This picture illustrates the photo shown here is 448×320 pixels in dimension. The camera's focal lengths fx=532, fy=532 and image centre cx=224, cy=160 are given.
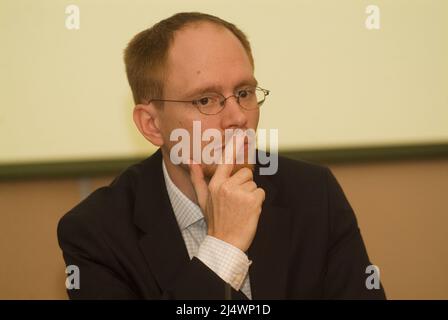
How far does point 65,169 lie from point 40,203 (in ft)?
0.77

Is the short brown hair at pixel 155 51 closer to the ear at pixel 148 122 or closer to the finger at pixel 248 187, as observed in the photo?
the ear at pixel 148 122

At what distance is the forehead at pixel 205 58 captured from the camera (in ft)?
5.86

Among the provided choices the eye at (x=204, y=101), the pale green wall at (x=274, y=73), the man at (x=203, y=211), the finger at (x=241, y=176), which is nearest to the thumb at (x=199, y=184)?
the man at (x=203, y=211)

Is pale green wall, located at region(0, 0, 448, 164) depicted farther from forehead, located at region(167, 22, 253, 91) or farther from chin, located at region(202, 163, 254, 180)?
chin, located at region(202, 163, 254, 180)

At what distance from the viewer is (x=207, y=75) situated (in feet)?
5.85

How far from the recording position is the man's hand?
5.36 ft

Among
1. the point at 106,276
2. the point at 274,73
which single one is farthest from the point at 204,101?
the point at 274,73

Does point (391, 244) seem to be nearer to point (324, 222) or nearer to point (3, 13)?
point (324, 222)

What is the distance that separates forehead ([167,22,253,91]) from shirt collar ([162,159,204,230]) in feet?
1.27

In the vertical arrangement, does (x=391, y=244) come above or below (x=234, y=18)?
below

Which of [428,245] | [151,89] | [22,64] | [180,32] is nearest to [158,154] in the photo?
[151,89]

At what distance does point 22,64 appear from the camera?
7.92 ft
